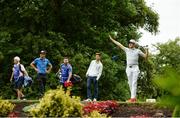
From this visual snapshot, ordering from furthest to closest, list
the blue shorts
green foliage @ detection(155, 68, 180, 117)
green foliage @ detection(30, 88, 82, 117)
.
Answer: the blue shorts, green foliage @ detection(30, 88, 82, 117), green foliage @ detection(155, 68, 180, 117)

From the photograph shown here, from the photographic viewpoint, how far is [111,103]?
1507cm

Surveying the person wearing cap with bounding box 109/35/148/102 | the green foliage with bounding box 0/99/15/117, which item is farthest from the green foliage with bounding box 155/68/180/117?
the person wearing cap with bounding box 109/35/148/102

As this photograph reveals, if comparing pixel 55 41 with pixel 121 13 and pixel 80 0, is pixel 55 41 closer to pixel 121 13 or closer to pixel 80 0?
pixel 80 0

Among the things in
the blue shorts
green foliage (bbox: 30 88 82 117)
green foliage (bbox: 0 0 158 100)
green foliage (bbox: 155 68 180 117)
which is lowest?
green foliage (bbox: 155 68 180 117)

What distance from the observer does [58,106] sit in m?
10.7

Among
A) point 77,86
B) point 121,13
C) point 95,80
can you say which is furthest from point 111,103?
point 121,13

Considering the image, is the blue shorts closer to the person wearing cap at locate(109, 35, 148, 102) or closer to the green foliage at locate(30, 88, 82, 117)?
the person wearing cap at locate(109, 35, 148, 102)

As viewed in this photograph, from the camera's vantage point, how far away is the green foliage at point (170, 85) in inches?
51.6

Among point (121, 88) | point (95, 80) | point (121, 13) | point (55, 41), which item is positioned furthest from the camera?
point (121, 13)

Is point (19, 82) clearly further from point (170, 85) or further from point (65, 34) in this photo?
point (170, 85)

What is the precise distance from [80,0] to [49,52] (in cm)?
412

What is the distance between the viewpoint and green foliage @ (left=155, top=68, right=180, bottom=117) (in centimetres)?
131

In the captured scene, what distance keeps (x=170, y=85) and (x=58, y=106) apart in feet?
30.9

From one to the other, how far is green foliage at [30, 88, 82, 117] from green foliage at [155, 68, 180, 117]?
8.89 metres
